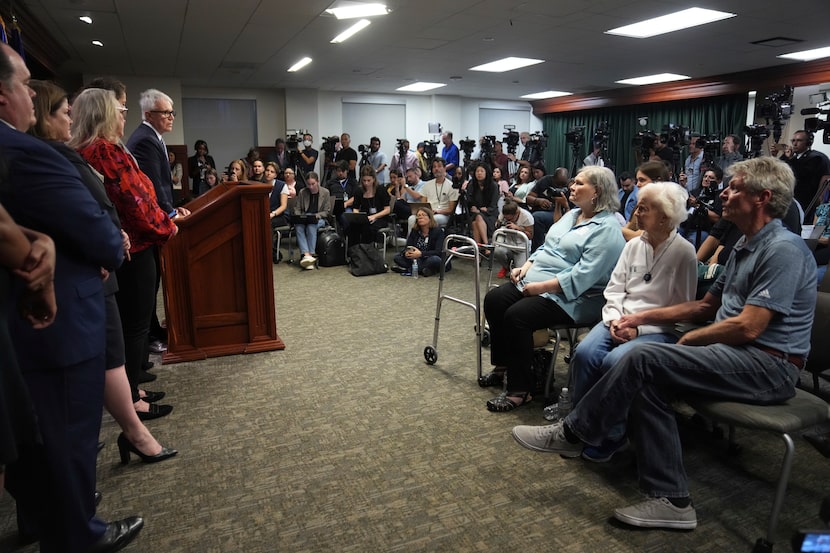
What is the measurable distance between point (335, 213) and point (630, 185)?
3431 mm

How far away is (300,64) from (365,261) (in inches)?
154

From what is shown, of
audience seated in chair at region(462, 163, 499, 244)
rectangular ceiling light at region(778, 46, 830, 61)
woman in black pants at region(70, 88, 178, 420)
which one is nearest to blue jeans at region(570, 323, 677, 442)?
woman in black pants at region(70, 88, 178, 420)

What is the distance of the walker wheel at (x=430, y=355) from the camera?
321 centimetres

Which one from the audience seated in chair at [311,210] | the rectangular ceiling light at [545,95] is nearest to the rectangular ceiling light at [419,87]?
the rectangular ceiling light at [545,95]

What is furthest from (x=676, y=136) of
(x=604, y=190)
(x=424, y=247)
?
(x=604, y=190)

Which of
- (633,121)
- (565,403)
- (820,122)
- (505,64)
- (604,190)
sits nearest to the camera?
(565,403)

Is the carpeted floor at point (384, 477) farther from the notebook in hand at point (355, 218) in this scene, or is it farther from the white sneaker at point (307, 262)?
the notebook in hand at point (355, 218)

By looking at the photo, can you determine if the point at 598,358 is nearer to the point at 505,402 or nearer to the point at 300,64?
the point at 505,402

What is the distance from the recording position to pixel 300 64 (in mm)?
8195

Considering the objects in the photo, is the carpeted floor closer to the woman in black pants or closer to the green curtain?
the woman in black pants

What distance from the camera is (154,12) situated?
17.1ft

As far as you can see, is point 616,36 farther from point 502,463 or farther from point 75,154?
point 75,154

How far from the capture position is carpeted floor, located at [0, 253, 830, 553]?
1.74 metres

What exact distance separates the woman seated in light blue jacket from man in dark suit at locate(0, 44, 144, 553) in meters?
1.71
